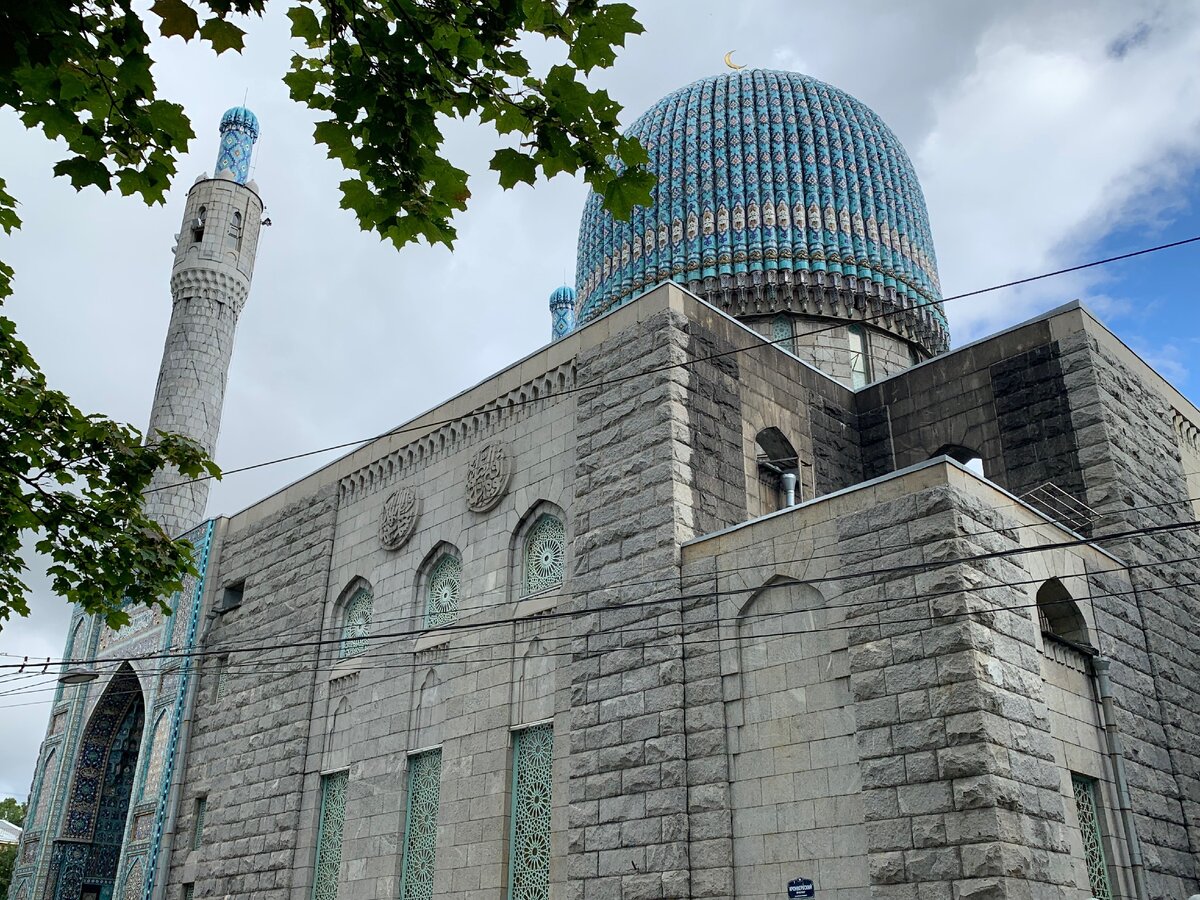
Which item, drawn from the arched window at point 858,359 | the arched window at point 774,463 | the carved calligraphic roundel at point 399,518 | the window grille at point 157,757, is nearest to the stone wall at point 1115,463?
the arched window at point 774,463

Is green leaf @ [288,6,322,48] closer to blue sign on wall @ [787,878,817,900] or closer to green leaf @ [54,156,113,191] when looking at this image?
green leaf @ [54,156,113,191]

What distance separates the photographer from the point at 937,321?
72.3 feet

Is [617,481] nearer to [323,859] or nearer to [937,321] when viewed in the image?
[323,859]

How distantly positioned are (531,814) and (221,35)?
10261 mm

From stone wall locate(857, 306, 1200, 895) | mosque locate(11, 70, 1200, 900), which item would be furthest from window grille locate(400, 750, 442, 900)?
stone wall locate(857, 306, 1200, 895)

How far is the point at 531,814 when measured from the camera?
13.2m

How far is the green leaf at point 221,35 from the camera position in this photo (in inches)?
193

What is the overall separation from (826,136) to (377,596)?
12.2 metres

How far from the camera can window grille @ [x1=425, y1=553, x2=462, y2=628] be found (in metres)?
15.7

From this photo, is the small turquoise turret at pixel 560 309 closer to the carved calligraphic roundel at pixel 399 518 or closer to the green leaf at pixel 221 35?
the carved calligraphic roundel at pixel 399 518

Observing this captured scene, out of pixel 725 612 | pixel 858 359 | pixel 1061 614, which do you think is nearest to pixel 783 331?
pixel 858 359

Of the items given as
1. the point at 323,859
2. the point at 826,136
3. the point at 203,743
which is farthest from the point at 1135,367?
the point at 203,743

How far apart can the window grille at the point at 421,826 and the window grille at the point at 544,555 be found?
261 cm

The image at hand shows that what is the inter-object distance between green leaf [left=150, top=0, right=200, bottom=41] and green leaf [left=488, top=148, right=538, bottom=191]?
1381 mm
